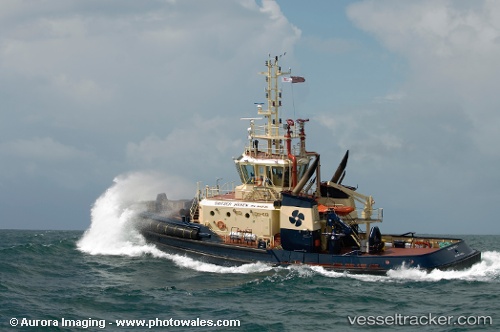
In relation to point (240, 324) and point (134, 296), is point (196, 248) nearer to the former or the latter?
point (134, 296)

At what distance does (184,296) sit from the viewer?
2119 centimetres

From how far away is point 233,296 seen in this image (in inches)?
834

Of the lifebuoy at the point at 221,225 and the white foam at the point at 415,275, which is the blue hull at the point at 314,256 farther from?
the lifebuoy at the point at 221,225

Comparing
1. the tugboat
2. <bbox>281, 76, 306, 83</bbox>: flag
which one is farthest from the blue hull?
<bbox>281, 76, 306, 83</bbox>: flag

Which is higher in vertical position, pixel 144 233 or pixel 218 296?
pixel 144 233

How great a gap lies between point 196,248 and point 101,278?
4.00 meters

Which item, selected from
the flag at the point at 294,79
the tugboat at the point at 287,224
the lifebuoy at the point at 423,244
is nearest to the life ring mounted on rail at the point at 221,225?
the tugboat at the point at 287,224

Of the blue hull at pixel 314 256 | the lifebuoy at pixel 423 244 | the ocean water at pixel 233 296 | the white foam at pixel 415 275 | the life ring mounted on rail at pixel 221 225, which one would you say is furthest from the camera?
the lifebuoy at pixel 423 244

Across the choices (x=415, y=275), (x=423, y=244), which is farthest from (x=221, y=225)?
(x=423, y=244)

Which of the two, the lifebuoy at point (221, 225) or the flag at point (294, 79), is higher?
the flag at point (294, 79)

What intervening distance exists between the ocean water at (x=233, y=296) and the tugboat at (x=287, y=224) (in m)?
0.49

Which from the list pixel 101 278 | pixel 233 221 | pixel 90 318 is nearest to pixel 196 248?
pixel 233 221

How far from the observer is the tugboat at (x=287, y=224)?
79.9 feet

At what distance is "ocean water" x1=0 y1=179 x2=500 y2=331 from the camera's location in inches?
704
